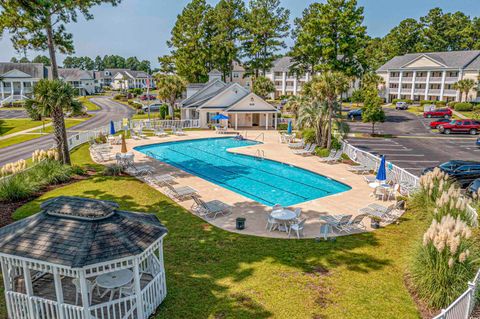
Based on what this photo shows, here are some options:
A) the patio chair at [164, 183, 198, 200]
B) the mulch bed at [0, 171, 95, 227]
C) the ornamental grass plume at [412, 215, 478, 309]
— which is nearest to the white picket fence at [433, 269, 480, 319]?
the ornamental grass plume at [412, 215, 478, 309]

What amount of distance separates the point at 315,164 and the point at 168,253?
52.6 ft

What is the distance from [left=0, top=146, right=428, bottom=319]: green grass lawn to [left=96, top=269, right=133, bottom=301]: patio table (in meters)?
1.30

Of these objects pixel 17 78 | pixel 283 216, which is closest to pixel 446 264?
pixel 283 216

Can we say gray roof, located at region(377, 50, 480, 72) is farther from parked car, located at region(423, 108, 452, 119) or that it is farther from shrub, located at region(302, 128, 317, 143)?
shrub, located at region(302, 128, 317, 143)

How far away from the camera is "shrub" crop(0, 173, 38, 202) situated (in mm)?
17562

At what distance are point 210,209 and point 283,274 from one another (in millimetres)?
5616

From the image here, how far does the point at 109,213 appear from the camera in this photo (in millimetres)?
9266

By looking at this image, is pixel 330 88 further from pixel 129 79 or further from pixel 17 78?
pixel 129 79

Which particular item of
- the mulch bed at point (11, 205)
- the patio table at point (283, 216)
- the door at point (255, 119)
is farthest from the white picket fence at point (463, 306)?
the door at point (255, 119)

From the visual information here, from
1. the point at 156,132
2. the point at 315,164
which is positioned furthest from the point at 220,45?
the point at 315,164

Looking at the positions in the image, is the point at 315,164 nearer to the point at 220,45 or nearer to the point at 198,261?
the point at 198,261

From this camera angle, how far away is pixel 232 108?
41.7 meters

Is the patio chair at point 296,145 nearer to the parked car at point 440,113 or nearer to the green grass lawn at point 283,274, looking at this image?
the green grass lawn at point 283,274

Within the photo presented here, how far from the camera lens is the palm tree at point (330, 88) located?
86.3ft
